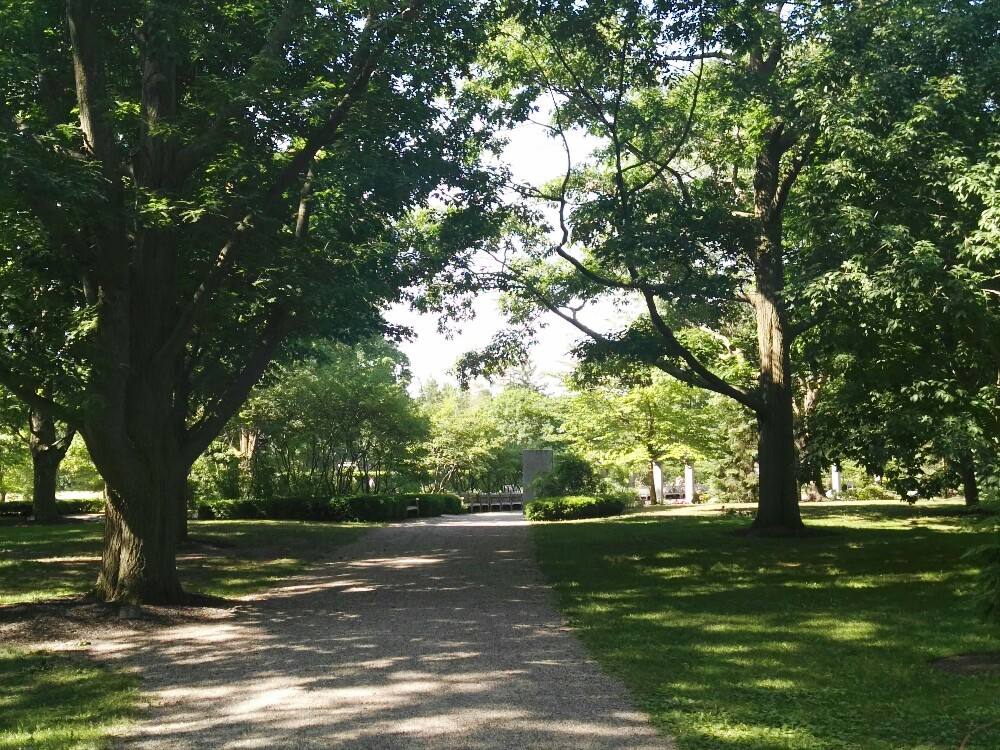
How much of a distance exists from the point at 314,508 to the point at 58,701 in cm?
2378

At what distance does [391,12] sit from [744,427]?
28.2m

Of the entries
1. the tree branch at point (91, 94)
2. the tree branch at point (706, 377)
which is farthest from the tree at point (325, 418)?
the tree branch at point (91, 94)

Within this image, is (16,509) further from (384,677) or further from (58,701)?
(384,677)

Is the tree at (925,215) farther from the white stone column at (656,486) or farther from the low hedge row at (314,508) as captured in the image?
the white stone column at (656,486)

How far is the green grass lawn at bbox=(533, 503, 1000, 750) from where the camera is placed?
5965 mm

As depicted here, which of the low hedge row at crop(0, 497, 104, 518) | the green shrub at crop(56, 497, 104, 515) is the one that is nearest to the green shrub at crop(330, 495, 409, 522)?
the low hedge row at crop(0, 497, 104, 518)

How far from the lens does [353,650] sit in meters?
8.59

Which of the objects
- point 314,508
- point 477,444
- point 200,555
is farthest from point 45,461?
point 477,444

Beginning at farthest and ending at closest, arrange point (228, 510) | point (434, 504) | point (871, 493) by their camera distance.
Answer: point (871, 493) < point (434, 504) < point (228, 510)

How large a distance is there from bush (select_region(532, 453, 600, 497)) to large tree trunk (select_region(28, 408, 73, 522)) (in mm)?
16568

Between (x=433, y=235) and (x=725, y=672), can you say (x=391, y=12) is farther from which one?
(x=725, y=672)

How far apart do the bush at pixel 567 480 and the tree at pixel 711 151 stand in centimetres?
1257

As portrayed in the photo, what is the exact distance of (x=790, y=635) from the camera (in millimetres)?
9172

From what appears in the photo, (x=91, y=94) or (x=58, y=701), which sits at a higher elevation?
(x=91, y=94)
